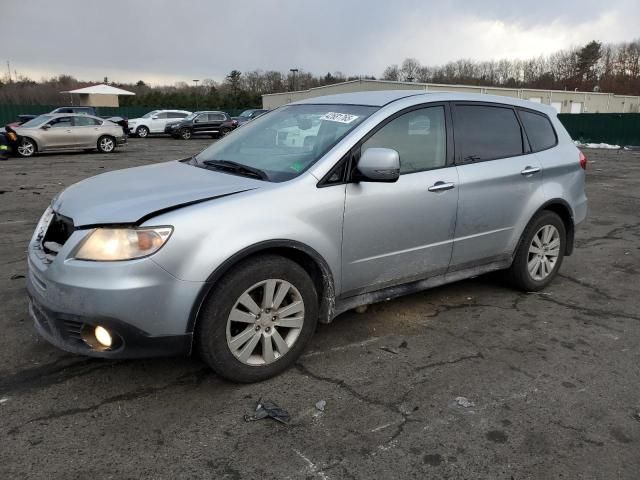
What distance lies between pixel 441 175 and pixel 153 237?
2116mm

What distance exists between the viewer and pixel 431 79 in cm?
8144

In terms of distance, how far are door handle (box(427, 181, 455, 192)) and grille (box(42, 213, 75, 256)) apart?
234cm

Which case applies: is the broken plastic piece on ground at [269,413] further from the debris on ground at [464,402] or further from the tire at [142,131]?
the tire at [142,131]

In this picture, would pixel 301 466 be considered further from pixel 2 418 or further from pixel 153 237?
pixel 2 418

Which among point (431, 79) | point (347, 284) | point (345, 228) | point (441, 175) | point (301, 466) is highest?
point (431, 79)

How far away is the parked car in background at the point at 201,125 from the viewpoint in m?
29.4

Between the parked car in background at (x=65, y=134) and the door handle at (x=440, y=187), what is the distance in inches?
706

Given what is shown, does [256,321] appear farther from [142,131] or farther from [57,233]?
[142,131]

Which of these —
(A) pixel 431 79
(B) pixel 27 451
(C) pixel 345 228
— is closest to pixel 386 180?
(C) pixel 345 228

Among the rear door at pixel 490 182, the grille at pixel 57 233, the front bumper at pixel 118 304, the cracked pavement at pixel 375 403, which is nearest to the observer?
the cracked pavement at pixel 375 403

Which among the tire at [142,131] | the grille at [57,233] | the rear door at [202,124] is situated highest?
the rear door at [202,124]

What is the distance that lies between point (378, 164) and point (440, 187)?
77 cm

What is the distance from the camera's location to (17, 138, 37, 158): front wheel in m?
17.6

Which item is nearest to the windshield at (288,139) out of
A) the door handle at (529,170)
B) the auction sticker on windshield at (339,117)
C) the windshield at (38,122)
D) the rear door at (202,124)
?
the auction sticker on windshield at (339,117)
